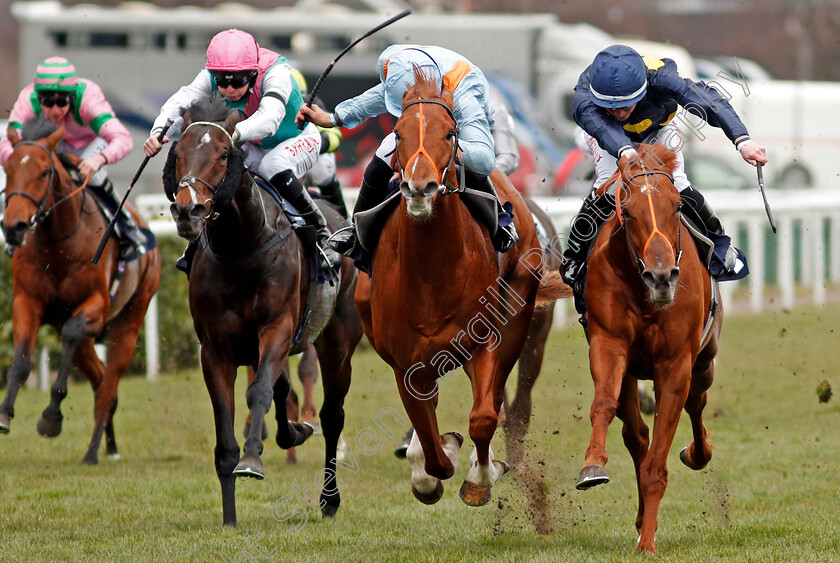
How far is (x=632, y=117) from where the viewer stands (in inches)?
229

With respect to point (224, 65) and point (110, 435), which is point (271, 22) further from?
point (224, 65)

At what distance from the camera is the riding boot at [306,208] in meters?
6.64

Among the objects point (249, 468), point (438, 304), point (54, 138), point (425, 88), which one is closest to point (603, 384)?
point (438, 304)

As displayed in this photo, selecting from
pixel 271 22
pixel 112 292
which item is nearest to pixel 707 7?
pixel 271 22

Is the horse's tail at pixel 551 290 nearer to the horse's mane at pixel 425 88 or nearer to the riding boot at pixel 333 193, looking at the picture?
the horse's mane at pixel 425 88

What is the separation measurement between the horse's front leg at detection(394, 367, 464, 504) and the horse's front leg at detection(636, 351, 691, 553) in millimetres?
883

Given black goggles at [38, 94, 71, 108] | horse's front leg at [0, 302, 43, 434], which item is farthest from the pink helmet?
horse's front leg at [0, 302, 43, 434]

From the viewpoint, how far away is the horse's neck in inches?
237

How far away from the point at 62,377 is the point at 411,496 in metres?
2.23

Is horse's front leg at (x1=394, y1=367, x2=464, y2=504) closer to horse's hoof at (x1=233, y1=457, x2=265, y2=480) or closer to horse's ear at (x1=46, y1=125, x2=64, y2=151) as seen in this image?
horse's hoof at (x1=233, y1=457, x2=265, y2=480)

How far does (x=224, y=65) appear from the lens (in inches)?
242

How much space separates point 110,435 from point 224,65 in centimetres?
340

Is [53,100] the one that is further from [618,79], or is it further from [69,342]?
[618,79]

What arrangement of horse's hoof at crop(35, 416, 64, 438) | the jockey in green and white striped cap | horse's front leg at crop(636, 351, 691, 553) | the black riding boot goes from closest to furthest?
horse's front leg at crop(636, 351, 691, 553) < horse's hoof at crop(35, 416, 64, 438) < the jockey in green and white striped cap < the black riding boot
